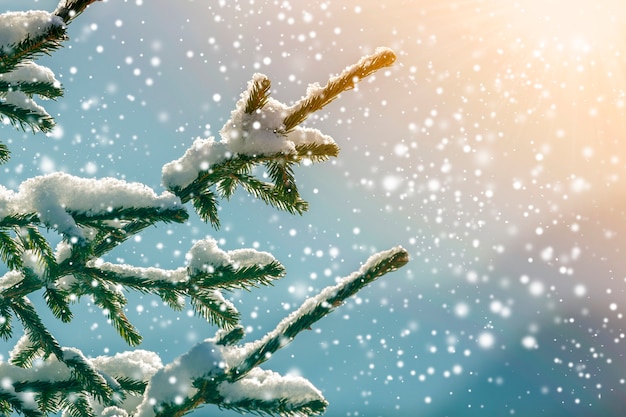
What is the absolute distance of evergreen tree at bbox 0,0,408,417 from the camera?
1.97 metres

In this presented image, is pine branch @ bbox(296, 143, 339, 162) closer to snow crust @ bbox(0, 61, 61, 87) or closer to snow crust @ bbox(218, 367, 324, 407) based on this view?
snow crust @ bbox(218, 367, 324, 407)

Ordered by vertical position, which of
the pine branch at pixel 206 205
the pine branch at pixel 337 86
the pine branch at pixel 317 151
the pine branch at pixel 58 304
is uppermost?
the pine branch at pixel 337 86

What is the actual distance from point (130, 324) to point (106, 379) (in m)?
0.31

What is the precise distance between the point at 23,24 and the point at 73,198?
728mm

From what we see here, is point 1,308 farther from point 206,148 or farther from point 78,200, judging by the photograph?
point 206,148

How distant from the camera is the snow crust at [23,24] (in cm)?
193

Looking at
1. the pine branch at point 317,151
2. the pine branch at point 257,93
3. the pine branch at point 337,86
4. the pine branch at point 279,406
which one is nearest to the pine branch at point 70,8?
the pine branch at point 257,93

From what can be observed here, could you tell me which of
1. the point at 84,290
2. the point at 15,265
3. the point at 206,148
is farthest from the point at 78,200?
the point at 84,290

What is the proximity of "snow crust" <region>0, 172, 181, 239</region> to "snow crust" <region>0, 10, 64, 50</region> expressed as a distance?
1.93 ft

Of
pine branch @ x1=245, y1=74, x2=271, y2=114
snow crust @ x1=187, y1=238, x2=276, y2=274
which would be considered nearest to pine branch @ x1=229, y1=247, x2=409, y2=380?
snow crust @ x1=187, y1=238, x2=276, y2=274

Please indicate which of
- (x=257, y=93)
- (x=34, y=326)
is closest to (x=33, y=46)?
(x=257, y=93)

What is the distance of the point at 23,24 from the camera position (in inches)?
78.1

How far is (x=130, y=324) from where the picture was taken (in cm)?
284

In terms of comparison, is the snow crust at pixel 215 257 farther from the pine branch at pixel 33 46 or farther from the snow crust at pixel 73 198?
the pine branch at pixel 33 46
